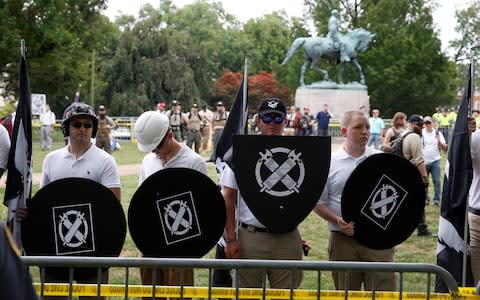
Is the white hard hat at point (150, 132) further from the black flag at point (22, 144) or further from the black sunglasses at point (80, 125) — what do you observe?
the black flag at point (22, 144)

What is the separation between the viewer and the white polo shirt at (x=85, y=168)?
16.8 ft

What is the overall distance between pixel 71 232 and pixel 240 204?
1.12m

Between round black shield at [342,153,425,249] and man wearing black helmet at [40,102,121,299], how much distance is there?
4.95 feet

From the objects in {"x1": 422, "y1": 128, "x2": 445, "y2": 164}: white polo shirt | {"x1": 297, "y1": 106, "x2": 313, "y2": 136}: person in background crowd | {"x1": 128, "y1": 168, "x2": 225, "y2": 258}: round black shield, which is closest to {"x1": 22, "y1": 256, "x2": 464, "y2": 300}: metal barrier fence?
{"x1": 128, "y1": 168, "x2": 225, "y2": 258}: round black shield

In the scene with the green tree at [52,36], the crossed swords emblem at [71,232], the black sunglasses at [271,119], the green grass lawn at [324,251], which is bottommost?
the green grass lawn at [324,251]

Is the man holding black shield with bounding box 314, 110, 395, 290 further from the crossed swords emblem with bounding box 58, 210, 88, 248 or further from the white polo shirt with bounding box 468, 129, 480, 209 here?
the crossed swords emblem with bounding box 58, 210, 88, 248

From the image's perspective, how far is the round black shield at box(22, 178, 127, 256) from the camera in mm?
4727

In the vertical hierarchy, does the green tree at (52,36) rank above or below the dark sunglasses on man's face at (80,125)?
above

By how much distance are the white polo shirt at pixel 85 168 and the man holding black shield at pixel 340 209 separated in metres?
1.35

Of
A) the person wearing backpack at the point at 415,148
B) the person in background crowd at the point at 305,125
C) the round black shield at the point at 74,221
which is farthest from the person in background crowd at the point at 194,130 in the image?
the round black shield at the point at 74,221

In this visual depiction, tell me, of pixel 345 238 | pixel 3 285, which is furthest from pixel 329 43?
pixel 3 285

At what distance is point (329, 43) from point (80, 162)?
37.9 meters

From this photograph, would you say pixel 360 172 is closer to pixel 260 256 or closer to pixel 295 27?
pixel 260 256

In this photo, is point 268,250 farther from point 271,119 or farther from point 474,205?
point 474,205
